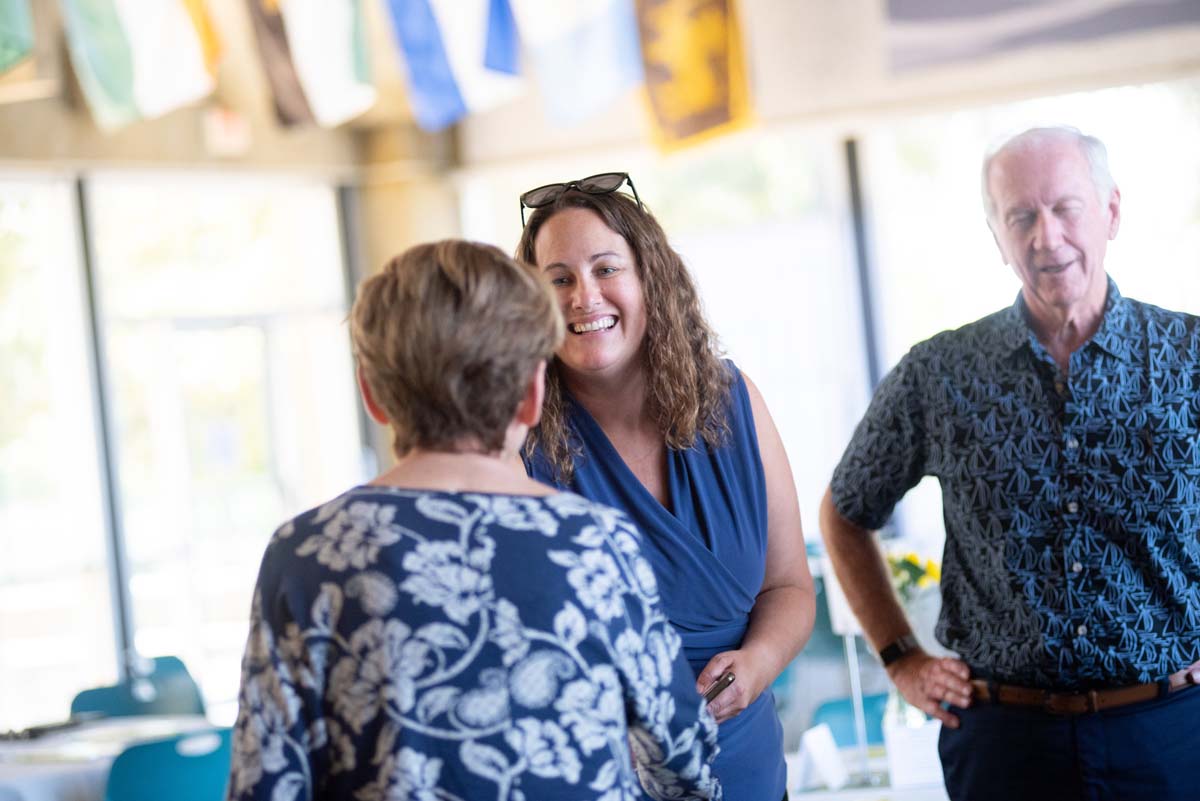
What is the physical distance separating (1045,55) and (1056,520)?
5.33 metres

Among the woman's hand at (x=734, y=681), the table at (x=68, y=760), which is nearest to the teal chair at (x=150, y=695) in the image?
the table at (x=68, y=760)

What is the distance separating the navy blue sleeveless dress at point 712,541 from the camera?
6.45 ft

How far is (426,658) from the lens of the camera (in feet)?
4.42

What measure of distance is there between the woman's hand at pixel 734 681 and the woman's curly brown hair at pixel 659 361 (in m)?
0.32

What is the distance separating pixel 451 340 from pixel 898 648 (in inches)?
53.5

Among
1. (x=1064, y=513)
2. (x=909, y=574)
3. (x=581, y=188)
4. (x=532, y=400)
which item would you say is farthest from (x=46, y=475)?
(x=532, y=400)

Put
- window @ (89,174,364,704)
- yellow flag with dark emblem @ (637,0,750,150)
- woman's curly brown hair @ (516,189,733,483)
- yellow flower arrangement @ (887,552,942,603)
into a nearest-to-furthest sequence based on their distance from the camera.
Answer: woman's curly brown hair @ (516,189,733,483) → yellow flower arrangement @ (887,552,942,603) → yellow flag with dark emblem @ (637,0,750,150) → window @ (89,174,364,704)

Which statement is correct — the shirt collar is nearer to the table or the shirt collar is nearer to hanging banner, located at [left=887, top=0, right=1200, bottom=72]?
the table

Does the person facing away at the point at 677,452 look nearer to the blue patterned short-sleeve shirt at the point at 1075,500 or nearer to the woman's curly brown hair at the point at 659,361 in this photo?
the woman's curly brown hair at the point at 659,361

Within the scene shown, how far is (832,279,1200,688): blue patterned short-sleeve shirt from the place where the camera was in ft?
6.86

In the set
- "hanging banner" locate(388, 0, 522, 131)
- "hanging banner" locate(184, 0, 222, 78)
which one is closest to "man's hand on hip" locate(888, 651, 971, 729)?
"hanging banner" locate(388, 0, 522, 131)

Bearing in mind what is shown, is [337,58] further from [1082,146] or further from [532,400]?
[532,400]

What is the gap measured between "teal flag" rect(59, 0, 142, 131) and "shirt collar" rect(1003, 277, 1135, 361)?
202 inches

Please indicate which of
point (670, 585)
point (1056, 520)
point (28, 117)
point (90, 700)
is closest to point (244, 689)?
point (670, 585)
